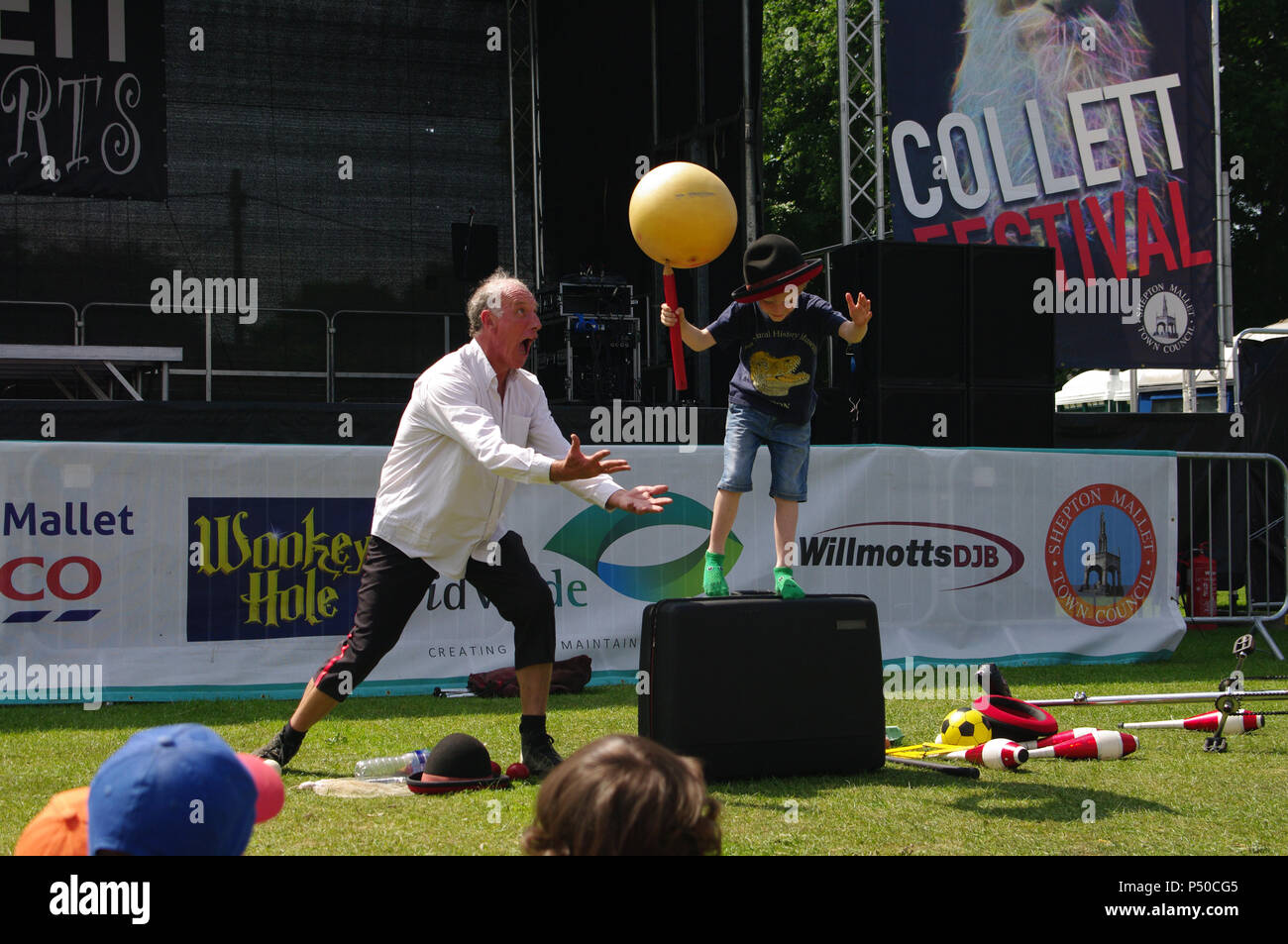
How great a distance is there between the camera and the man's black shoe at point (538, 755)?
524 cm

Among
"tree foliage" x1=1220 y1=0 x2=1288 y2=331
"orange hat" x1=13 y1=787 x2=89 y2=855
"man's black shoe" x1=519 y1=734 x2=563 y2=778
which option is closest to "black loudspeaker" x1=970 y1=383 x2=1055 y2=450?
"man's black shoe" x1=519 y1=734 x2=563 y2=778

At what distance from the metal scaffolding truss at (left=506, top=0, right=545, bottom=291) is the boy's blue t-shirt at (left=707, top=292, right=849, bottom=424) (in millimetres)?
10163

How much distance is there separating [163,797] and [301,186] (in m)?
14.7

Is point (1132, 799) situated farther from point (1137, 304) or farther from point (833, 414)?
point (1137, 304)

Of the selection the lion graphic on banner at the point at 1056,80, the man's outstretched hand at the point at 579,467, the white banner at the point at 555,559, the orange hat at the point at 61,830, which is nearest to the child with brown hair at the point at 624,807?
the orange hat at the point at 61,830

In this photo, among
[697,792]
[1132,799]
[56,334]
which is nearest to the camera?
[697,792]

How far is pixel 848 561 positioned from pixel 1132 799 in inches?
181

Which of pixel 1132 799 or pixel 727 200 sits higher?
pixel 727 200

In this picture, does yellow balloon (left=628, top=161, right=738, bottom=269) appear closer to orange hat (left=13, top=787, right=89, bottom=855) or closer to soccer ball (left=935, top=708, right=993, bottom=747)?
soccer ball (left=935, top=708, right=993, bottom=747)

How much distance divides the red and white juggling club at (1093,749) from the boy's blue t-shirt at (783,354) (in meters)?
1.92

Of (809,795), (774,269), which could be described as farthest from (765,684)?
(774,269)

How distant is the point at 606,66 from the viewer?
15.7 m

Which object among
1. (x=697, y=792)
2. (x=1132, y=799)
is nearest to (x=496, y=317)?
(x=1132, y=799)

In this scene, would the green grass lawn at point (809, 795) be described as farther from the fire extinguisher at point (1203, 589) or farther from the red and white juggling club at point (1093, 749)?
the fire extinguisher at point (1203, 589)
